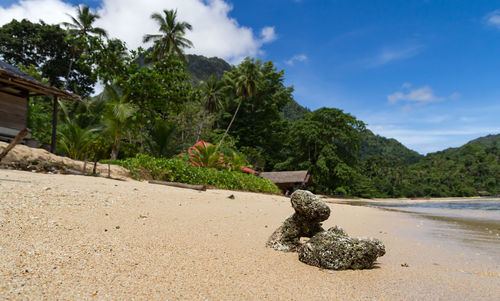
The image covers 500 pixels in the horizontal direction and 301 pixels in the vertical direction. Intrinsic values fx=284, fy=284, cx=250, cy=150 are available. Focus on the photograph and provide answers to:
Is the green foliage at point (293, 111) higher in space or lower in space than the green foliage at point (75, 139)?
higher

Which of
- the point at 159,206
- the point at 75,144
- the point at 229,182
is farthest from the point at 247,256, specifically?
the point at 75,144

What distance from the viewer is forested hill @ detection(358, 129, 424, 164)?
3413 inches

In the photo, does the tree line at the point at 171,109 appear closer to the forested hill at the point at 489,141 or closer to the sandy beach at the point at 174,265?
the sandy beach at the point at 174,265

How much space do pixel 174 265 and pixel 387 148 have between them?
10252 centimetres

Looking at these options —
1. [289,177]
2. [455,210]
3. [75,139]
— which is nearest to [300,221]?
[75,139]

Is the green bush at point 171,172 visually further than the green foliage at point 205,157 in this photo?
No

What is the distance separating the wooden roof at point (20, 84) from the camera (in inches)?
396

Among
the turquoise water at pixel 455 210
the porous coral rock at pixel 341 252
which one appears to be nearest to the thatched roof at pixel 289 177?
the turquoise water at pixel 455 210

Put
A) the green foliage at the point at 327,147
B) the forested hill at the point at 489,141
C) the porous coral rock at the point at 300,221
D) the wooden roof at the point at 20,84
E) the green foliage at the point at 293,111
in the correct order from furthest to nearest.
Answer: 1. the forested hill at the point at 489,141
2. the green foliage at the point at 293,111
3. the green foliage at the point at 327,147
4. the wooden roof at the point at 20,84
5. the porous coral rock at the point at 300,221

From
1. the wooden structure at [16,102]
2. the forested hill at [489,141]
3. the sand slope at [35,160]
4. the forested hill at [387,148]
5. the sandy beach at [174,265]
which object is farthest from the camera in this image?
the forested hill at [489,141]

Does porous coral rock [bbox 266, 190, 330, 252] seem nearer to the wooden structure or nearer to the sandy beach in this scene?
the sandy beach

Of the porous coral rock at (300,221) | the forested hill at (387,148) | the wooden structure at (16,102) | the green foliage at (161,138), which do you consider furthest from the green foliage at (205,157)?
the forested hill at (387,148)

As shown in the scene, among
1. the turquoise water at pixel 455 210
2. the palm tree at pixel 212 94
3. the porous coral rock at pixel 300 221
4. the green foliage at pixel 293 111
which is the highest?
the green foliage at pixel 293 111

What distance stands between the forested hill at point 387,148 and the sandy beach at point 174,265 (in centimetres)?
8580
